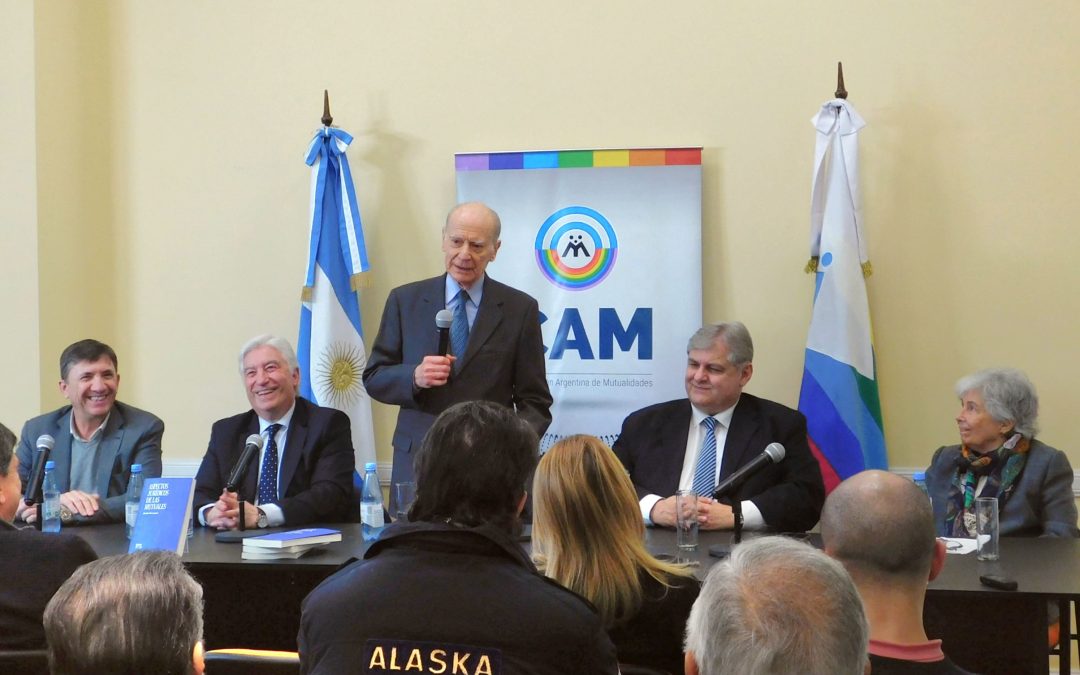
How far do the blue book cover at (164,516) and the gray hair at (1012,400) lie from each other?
2.80 metres

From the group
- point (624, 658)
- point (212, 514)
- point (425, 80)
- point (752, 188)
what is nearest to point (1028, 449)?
point (752, 188)

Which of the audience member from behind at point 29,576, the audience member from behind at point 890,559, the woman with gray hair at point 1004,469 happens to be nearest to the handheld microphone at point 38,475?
the audience member from behind at point 29,576

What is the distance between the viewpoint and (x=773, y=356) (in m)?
5.32

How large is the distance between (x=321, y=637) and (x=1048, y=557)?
2.34m

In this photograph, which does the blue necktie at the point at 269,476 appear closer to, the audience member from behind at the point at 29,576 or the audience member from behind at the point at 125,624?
the audience member from behind at the point at 29,576

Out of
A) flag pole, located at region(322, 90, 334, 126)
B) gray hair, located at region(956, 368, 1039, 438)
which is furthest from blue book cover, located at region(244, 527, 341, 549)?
flag pole, located at region(322, 90, 334, 126)

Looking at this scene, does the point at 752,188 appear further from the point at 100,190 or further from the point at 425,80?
the point at 100,190

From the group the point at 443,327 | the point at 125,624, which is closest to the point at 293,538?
the point at 443,327

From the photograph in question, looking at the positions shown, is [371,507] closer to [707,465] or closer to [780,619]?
[707,465]

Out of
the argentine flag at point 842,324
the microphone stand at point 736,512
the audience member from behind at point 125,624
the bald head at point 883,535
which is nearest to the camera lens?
the audience member from behind at point 125,624

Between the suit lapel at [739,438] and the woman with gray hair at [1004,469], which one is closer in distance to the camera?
the woman with gray hair at [1004,469]

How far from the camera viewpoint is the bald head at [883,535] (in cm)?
191

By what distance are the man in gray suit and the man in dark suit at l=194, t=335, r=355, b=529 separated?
35 cm

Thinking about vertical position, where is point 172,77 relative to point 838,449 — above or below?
above
